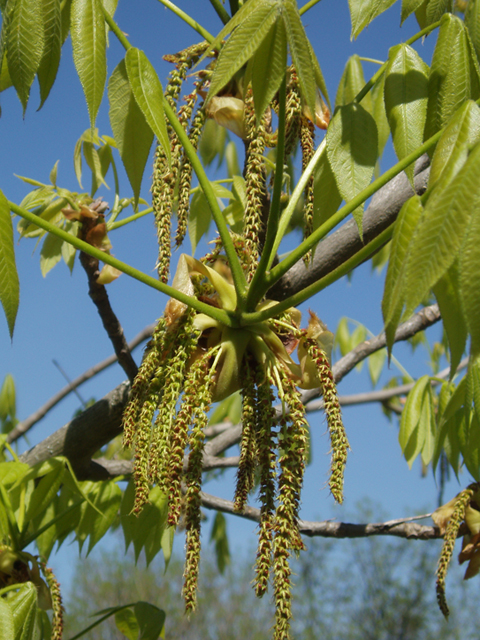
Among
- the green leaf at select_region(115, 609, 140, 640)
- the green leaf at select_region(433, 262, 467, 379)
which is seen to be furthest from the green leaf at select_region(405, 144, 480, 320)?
the green leaf at select_region(115, 609, 140, 640)

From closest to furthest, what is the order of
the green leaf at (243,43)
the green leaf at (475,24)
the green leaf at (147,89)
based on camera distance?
the green leaf at (243,43) < the green leaf at (147,89) < the green leaf at (475,24)

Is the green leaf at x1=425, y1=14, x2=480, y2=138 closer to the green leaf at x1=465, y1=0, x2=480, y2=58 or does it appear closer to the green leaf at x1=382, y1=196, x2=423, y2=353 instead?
the green leaf at x1=465, y1=0, x2=480, y2=58

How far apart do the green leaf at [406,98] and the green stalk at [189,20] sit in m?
0.50

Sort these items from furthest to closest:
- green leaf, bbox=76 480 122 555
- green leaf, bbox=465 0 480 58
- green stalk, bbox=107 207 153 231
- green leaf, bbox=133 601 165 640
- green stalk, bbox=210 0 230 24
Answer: green stalk, bbox=107 207 153 231, green leaf, bbox=76 480 122 555, green leaf, bbox=133 601 165 640, green stalk, bbox=210 0 230 24, green leaf, bbox=465 0 480 58

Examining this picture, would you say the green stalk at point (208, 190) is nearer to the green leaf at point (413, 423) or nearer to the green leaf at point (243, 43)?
the green leaf at point (243, 43)

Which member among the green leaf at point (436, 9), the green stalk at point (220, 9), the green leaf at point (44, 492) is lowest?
the green leaf at point (44, 492)

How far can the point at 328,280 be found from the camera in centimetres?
106

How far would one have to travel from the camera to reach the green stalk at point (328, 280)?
973mm

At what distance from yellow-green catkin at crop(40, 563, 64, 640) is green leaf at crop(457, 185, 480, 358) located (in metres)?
1.66

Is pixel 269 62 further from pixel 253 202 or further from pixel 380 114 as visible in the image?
pixel 380 114

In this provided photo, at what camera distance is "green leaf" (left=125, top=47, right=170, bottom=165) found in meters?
1.04

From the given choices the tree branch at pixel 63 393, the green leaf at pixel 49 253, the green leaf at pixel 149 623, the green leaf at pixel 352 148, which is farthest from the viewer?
the tree branch at pixel 63 393

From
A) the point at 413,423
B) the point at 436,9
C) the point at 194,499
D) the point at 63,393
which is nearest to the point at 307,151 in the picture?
the point at 436,9

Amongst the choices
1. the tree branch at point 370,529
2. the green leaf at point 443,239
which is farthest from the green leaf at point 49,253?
the green leaf at point 443,239
